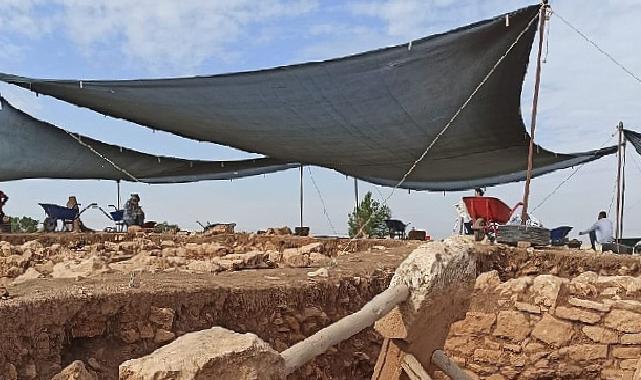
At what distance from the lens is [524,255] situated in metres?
8.45

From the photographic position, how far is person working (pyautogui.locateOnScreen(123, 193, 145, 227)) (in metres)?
15.1

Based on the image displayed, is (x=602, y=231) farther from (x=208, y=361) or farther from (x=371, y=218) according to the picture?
(x=208, y=361)

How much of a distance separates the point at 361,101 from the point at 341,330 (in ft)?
23.5

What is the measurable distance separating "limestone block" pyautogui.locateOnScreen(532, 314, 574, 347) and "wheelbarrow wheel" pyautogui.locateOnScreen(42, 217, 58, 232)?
38.6ft

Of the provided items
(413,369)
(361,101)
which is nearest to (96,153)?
(361,101)

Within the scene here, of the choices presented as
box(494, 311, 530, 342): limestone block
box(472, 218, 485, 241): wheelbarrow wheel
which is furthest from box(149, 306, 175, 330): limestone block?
box(472, 218, 485, 241): wheelbarrow wheel

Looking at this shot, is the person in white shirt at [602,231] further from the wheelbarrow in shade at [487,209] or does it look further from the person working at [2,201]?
the person working at [2,201]

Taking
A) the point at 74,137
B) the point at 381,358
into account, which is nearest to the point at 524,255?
the point at 381,358

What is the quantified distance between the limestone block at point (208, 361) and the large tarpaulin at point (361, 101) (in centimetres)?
720

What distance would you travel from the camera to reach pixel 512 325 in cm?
581

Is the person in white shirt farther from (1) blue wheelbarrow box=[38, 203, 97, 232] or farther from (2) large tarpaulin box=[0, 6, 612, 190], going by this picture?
(1) blue wheelbarrow box=[38, 203, 97, 232]

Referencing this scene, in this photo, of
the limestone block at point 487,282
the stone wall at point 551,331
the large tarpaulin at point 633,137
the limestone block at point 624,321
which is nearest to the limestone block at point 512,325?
the stone wall at point 551,331

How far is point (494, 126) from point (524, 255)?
3006 mm

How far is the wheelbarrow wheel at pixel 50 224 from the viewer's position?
14.8m
